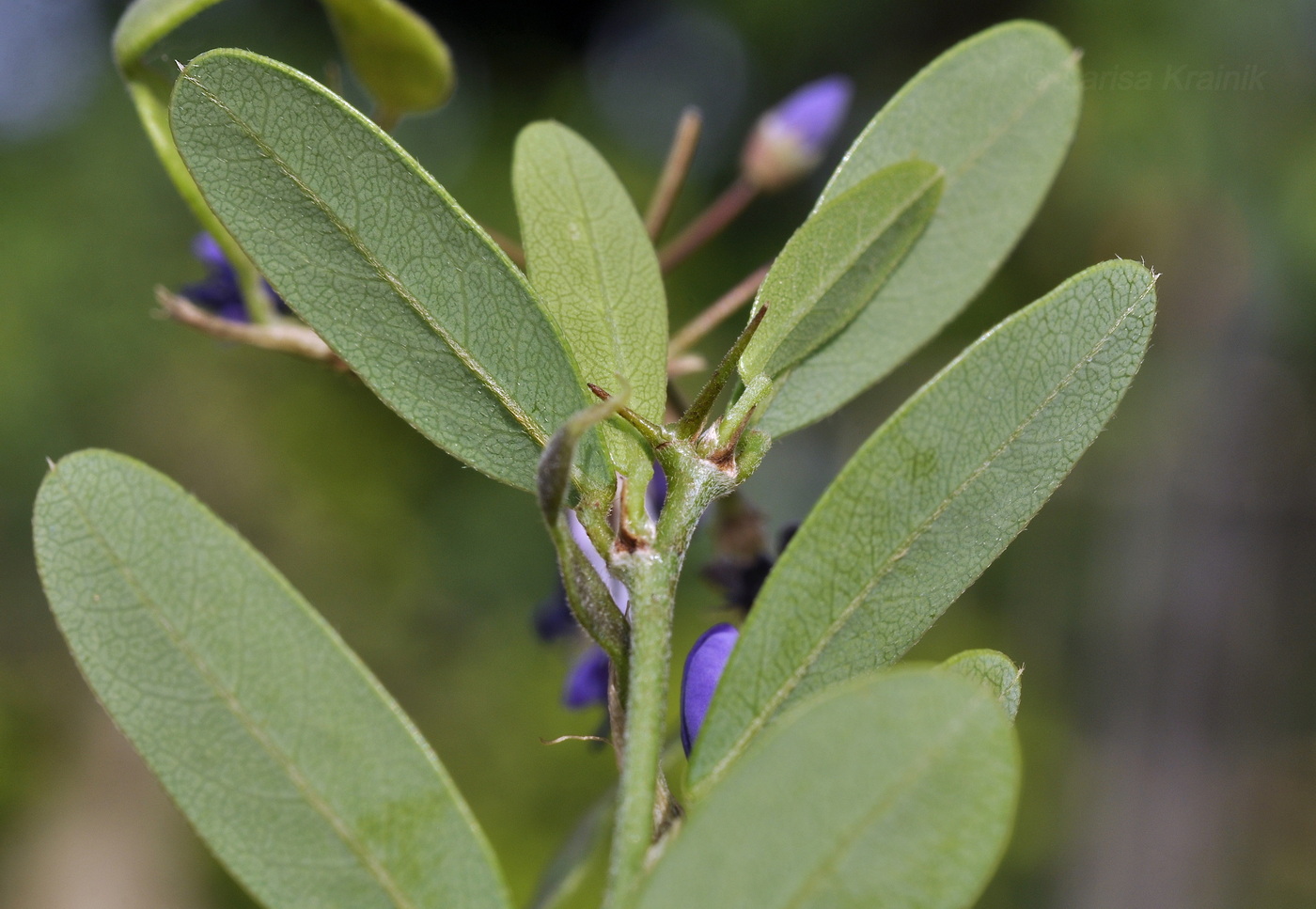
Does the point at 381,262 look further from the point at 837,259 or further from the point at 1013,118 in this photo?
the point at 1013,118

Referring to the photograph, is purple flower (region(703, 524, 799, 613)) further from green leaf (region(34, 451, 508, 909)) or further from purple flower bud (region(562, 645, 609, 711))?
green leaf (region(34, 451, 508, 909))

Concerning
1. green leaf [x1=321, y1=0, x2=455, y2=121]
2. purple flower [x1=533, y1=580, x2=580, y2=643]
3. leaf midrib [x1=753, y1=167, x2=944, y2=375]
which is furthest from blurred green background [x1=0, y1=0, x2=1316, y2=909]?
leaf midrib [x1=753, y1=167, x2=944, y2=375]

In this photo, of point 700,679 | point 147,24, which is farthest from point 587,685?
point 147,24

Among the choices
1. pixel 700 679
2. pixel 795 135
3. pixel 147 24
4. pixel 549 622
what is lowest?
pixel 549 622

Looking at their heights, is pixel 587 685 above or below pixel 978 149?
below

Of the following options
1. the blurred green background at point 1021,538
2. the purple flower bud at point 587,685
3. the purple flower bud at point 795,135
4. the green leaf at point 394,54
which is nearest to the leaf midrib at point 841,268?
the green leaf at point 394,54

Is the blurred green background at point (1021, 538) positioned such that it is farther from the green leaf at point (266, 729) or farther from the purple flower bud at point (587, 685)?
the green leaf at point (266, 729)

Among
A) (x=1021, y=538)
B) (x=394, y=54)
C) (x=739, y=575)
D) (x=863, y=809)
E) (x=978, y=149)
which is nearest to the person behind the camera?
(x=863, y=809)
